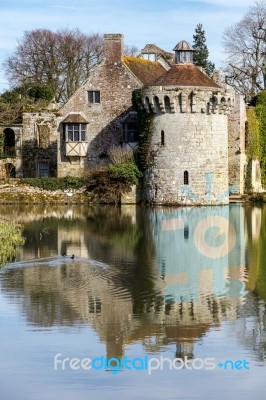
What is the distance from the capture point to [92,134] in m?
47.2

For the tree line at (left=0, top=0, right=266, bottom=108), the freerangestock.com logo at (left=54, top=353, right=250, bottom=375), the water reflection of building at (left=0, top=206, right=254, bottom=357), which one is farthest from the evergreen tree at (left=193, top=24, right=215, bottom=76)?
the freerangestock.com logo at (left=54, top=353, right=250, bottom=375)

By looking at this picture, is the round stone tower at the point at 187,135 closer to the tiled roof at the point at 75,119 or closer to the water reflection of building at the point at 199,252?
the water reflection of building at the point at 199,252

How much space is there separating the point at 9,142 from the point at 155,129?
16.3 meters

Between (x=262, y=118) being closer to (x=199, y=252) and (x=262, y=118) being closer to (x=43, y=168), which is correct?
(x=43, y=168)

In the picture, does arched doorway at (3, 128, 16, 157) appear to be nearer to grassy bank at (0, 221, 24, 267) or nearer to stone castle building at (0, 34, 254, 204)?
stone castle building at (0, 34, 254, 204)

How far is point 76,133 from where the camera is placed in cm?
4703

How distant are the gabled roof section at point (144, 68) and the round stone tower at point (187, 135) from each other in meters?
5.14

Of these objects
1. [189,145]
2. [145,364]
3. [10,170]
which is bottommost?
[145,364]

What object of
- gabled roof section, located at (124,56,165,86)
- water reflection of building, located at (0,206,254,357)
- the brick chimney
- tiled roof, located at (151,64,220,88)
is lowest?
water reflection of building, located at (0,206,254,357)

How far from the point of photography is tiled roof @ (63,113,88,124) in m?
46.4

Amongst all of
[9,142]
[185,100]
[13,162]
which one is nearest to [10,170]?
[13,162]

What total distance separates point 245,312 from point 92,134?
3169 cm

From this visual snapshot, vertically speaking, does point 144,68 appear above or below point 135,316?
above

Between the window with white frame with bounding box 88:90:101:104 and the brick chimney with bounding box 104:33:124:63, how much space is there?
199 centimetres
